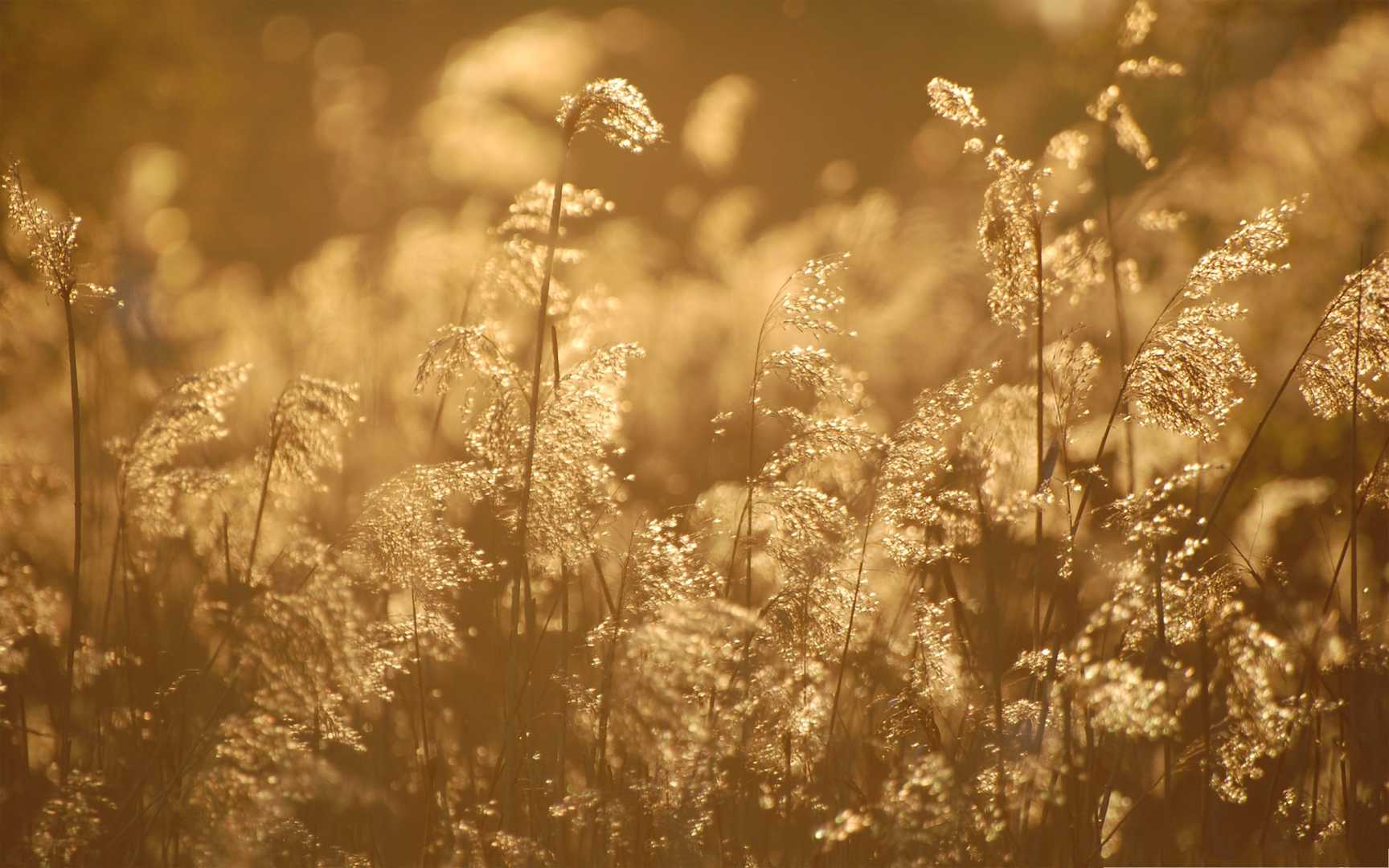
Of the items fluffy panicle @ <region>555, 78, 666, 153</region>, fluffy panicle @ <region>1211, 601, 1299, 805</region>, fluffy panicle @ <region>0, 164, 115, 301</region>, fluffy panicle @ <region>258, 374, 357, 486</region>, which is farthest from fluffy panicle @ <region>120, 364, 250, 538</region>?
fluffy panicle @ <region>1211, 601, 1299, 805</region>

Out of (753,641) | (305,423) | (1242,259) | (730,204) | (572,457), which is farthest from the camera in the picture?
(730,204)

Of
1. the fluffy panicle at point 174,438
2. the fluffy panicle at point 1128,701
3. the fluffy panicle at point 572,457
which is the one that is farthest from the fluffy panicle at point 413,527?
the fluffy panicle at point 1128,701

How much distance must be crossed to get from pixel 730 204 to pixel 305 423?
203cm

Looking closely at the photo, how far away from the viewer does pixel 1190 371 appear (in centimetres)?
231

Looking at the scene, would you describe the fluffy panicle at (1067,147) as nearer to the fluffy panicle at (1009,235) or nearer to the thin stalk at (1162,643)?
the fluffy panicle at (1009,235)

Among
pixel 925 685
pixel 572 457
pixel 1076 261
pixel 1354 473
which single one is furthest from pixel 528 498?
pixel 1354 473

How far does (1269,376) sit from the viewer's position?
10.9 feet

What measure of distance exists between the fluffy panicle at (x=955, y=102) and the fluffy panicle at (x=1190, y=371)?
2.04 ft

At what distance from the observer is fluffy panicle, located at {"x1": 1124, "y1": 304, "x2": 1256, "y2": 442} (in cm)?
229

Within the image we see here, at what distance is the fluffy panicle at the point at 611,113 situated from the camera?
230 cm

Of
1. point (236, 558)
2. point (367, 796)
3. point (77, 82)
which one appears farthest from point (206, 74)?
point (367, 796)

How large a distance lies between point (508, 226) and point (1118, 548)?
189cm

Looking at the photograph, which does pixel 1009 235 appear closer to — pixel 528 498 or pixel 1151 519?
pixel 1151 519

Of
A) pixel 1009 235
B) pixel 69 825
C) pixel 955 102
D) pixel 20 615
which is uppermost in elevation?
pixel 955 102
